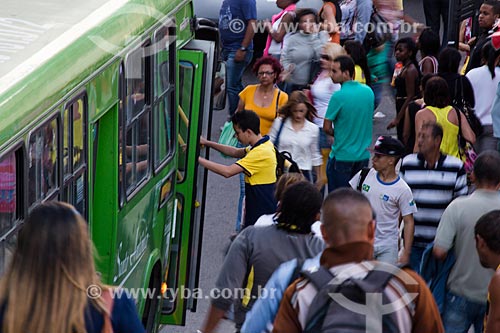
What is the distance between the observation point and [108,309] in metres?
4.15

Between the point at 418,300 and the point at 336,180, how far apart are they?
241 inches

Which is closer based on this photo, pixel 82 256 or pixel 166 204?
pixel 82 256

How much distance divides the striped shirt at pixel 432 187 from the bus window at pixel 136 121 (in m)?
1.92

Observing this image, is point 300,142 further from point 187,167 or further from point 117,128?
point 117,128

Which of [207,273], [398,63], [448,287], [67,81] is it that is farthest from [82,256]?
[398,63]

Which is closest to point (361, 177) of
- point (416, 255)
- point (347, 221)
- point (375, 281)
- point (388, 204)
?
point (388, 204)

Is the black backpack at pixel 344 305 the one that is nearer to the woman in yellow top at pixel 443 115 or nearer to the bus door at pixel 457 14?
the woman in yellow top at pixel 443 115

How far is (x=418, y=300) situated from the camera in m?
4.26

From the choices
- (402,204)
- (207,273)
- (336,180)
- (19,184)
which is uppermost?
(19,184)

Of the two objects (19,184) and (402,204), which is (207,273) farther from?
(19,184)

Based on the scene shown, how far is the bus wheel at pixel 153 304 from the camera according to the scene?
7.94 metres

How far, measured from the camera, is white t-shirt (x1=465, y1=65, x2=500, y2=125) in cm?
1084

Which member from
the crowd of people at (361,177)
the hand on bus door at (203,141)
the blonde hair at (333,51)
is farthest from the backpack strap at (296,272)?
the blonde hair at (333,51)
